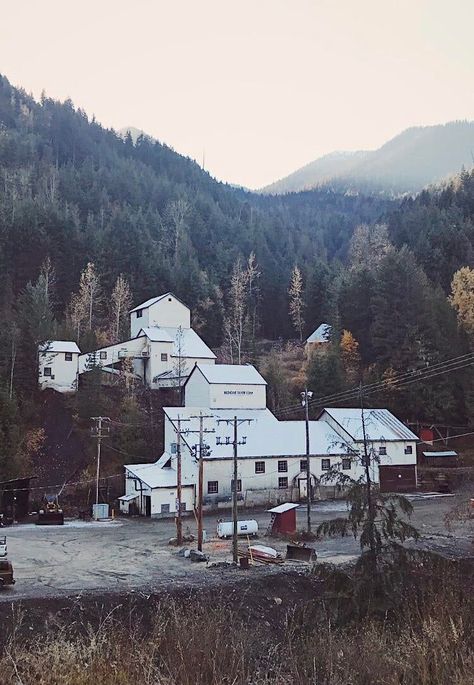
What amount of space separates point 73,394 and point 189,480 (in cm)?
1530

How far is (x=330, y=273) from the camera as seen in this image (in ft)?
255

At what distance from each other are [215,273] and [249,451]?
47.0m

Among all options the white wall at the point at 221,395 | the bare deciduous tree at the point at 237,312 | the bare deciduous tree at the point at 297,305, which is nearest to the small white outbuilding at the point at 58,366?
the white wall at the point at 221,395

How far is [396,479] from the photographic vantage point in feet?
141

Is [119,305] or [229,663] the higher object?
[119,305]

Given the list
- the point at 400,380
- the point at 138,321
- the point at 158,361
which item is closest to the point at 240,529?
the point at 158,361

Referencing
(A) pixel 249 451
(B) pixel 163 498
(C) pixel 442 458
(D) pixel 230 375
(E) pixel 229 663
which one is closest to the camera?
(E) pixel 229 663

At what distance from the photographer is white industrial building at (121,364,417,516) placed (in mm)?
37281

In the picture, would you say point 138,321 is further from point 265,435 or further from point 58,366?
point 265,435

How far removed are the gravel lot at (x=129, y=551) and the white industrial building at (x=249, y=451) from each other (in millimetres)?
2134

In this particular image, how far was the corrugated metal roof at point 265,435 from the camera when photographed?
129 ft

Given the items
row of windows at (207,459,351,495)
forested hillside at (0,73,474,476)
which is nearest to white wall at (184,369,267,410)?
forested hillside at (0,73,474,476)

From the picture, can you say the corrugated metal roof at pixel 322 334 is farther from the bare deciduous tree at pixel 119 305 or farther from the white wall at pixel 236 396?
the bare deciduous tree at pixel 119 305

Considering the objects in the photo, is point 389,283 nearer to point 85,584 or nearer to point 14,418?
point 14,418
